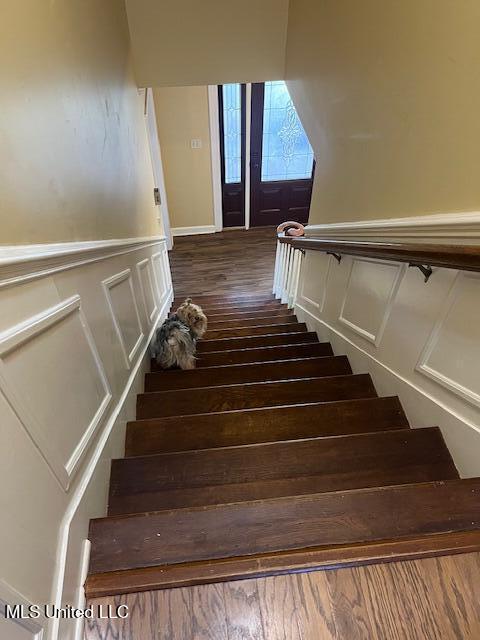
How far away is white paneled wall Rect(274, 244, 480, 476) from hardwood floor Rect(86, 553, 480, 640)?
46 centimetres

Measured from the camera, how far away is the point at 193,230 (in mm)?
6066

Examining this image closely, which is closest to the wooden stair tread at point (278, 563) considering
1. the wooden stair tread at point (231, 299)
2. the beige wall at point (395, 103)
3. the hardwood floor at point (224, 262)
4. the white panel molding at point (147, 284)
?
the beige wall at point (395, 103)

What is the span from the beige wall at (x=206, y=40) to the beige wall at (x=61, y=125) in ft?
1.76

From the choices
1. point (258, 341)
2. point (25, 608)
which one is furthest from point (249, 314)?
point (25, 608)

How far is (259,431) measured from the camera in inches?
55.6

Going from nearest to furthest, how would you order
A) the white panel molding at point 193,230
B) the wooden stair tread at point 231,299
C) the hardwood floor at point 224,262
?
the wooden stair tread at point 231,299, the hardwood floor at point 224,262, the white panel molding at point 193,230

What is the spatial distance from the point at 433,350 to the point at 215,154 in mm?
5260

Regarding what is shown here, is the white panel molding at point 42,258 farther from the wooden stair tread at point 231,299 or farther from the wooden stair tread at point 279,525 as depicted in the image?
the wooden stair tread at point 231,299

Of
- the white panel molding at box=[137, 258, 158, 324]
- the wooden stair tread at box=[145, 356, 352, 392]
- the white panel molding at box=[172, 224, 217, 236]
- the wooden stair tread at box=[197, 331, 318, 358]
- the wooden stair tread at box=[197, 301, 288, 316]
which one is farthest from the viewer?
the white panel molding at box=[172, 224, 217, 236]

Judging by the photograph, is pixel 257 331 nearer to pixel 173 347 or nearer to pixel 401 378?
pixel 173 347

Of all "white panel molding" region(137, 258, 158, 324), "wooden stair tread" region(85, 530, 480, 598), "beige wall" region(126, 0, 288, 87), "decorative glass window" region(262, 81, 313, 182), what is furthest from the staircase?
"decorative glass window" region(262, 81, 313, 182)

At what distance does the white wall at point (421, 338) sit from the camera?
1085 millimetres

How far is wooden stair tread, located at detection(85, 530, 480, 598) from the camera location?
808 mm

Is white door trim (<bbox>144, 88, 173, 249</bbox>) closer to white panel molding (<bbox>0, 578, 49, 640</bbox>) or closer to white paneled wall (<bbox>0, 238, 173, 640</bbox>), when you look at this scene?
white paneled wall (<bbox>0, 238, 173, 640</bbox>)
